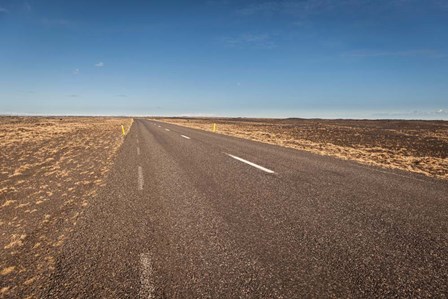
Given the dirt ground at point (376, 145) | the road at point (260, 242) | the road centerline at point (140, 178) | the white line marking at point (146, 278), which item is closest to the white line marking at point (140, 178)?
the road centerline at point (140, 178)

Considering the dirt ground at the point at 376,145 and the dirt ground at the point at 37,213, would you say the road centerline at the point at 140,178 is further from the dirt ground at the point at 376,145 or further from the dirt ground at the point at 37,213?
the dirt ground at the point at 376,145

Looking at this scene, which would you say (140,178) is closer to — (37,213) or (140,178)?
(140,178)

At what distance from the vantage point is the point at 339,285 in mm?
2830

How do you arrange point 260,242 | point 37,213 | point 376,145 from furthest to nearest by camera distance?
1. point 376,145
2. point 37,213
3. point 260,242

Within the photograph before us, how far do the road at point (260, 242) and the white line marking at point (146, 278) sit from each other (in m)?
0.01

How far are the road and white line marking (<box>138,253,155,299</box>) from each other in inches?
0.4

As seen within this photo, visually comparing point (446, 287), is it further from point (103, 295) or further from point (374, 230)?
point (103, 295)

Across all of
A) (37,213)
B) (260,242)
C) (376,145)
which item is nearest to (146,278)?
(260,242)

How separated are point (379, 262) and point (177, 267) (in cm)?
239

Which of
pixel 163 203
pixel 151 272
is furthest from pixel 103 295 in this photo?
pixel 163 203

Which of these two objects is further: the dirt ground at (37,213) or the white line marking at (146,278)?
the dirt ground at (37,213)

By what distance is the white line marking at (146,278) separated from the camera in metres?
2.80

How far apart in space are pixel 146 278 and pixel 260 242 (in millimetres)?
1561

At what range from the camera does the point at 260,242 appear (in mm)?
3791
